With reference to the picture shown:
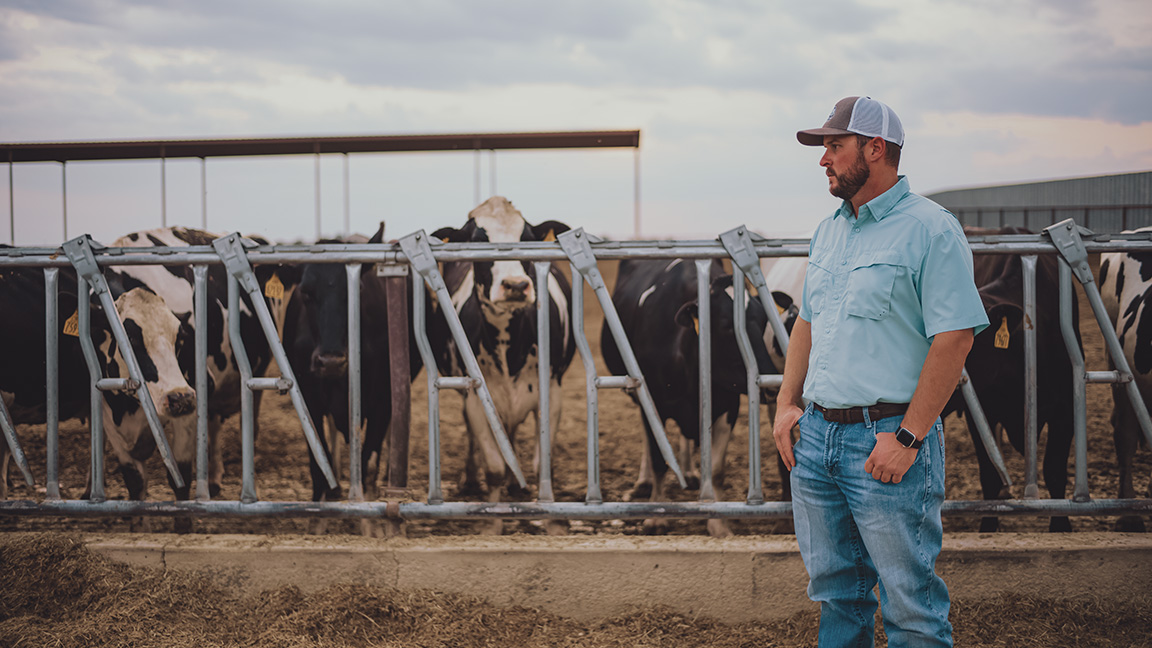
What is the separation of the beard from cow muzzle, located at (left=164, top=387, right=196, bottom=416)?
3.29 meters

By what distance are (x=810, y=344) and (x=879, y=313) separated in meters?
0.39

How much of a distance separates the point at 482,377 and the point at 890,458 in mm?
2037

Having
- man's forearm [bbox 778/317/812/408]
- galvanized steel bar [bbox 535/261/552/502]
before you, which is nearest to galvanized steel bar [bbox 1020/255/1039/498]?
man's forearm [bbox 778/317/812/408]

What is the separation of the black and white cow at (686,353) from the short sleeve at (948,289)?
231 centimetres

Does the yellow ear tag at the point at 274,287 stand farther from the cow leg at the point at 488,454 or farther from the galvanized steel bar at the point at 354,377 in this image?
the galvanized steel bar at the point at 354,377

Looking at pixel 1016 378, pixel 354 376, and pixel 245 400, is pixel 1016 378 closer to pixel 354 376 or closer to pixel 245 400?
pixel 354 376

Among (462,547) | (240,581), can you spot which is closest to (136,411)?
(240,581)

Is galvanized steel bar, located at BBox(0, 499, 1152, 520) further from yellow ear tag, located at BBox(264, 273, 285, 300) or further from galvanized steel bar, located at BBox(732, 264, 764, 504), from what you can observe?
yellow ear tag, located at BBox(264, 273, 285, 300)

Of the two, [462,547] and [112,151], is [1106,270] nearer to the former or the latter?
[462,547]

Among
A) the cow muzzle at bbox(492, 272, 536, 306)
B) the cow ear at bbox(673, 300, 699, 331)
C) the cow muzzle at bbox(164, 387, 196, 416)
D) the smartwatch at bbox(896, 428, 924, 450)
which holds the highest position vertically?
the cow muzzle at bbox(492, 272, 536, 306)

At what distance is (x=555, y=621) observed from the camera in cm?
361

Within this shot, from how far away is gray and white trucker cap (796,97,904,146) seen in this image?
7.45 feet

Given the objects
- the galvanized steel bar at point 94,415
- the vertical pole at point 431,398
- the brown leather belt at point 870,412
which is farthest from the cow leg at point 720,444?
the galvanized steel bar at point 94,415

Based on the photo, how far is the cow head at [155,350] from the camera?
4.29 metres
